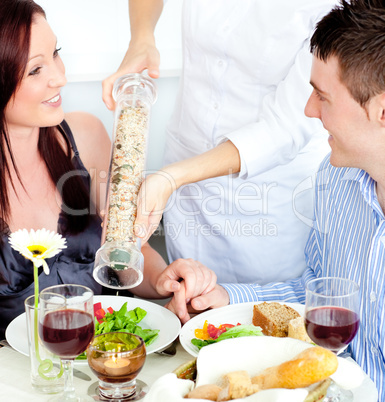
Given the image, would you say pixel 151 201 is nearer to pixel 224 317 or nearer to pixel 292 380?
pixel 224 317

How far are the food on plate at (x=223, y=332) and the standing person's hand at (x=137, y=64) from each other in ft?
2.17

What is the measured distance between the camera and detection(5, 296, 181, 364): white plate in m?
1.23

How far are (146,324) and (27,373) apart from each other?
294 mm

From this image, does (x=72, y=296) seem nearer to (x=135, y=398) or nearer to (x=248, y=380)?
(x=135, y=398)

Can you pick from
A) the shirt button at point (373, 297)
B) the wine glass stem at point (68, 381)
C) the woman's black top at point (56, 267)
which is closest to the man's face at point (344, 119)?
the shirt button at point (373, 297)

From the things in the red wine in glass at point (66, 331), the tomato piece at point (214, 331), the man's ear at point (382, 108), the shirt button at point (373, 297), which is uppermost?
the man's ear at point (382, 108)

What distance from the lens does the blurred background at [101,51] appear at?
2508 mm

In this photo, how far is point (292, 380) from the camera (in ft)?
2.57

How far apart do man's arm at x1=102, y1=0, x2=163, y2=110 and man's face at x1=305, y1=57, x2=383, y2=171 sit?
542 millimetres

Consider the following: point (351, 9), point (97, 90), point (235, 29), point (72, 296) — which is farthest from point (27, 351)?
point (97, 90)

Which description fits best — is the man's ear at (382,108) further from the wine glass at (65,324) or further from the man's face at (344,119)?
the wine glass at (65,324)

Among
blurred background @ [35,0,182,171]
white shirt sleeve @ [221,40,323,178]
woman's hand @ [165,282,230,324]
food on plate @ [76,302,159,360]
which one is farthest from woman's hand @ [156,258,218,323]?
blurred background @ [35,0,182,171]

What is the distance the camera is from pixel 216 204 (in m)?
2.04

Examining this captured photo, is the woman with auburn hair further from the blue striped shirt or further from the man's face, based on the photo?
the man's face
